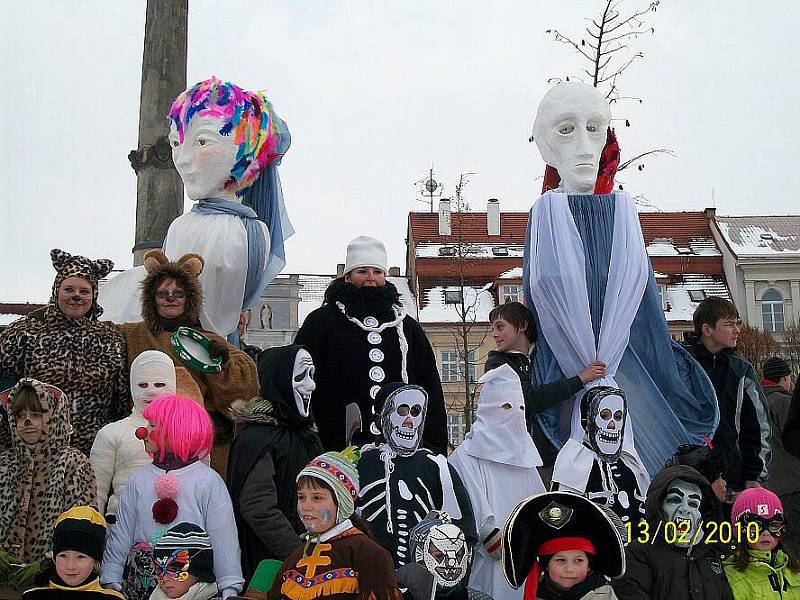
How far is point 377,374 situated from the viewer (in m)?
6.21

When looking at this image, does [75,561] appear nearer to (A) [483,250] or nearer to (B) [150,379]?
(B) [150,379]

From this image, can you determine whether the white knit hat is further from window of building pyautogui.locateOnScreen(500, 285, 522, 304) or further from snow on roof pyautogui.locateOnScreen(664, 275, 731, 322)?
snow on roof pyautogui.locateOnScreen(664, 275, 731, 322)

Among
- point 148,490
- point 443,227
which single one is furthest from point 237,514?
point 443,227

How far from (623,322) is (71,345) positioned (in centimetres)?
306

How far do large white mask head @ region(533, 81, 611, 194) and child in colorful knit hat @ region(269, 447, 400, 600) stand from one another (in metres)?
3.15

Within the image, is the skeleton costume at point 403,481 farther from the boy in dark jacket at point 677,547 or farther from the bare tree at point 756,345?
the bare tree at point 756,345

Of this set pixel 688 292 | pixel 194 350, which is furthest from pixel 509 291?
pixel 194 350

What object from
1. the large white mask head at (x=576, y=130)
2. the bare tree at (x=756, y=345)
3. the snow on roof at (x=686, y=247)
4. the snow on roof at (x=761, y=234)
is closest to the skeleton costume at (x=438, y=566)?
the large white mask head at (x=576, y=130)

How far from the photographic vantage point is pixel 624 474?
19.2 feet

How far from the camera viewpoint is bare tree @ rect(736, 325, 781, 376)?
31.0 metres

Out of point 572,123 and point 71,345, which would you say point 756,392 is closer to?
point 572,123

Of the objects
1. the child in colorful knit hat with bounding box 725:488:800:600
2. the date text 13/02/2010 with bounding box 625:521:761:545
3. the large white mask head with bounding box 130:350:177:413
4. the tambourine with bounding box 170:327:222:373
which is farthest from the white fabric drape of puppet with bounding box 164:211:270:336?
the child in colorful knit hat with bounding box 725:488:800:600

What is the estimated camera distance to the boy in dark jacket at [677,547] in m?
4.97

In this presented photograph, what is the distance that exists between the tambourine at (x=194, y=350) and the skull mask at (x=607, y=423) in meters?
1.91
